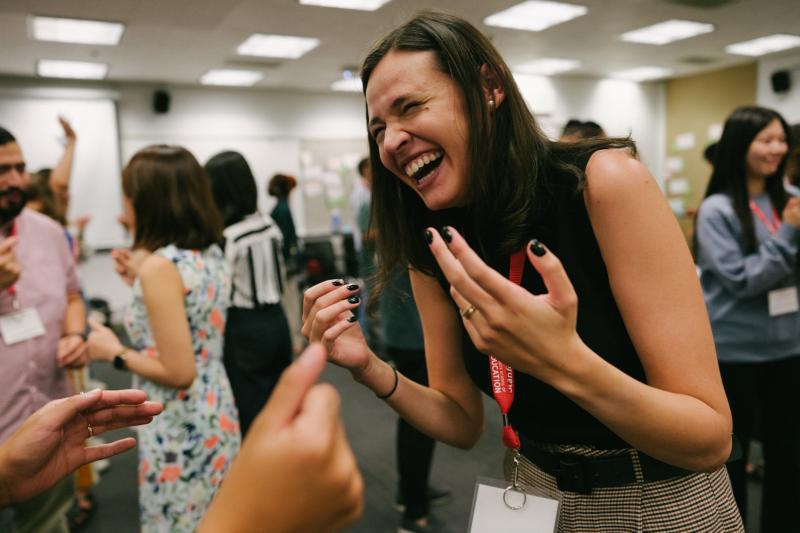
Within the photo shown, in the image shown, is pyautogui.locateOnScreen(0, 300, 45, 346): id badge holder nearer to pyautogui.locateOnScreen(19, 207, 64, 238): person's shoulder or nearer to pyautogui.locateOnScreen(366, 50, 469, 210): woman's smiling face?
pyautogui.locateOnScreen(19, 207, 64, 238): person's shoulder

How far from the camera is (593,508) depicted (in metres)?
0.94

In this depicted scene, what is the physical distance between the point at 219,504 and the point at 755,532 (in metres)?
2.63

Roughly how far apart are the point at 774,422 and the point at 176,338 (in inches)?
81.9

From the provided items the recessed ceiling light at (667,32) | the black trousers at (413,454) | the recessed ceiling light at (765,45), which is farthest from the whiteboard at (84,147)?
the recessed ceiling light at (765,45)

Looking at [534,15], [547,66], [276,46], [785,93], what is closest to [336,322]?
[534,15]

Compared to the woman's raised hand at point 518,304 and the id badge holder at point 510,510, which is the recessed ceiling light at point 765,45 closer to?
the id badge holder at point 510,510

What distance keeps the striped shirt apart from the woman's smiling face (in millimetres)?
1466

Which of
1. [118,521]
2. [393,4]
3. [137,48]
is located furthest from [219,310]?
[137,48]

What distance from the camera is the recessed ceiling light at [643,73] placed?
939cm

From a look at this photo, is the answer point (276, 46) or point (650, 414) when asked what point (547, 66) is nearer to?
point (276, 46)

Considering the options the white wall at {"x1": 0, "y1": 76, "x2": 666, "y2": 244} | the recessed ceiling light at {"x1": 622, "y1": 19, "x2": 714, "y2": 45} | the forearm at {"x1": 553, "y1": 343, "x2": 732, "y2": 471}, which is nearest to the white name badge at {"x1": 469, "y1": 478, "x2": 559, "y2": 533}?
the forearm at {"x1": 553, "y1": 343, "x2": 732, "y2": 471}

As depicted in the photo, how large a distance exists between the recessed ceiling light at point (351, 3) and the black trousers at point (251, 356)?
361 centimetres

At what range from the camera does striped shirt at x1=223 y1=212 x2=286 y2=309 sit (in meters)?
2.35

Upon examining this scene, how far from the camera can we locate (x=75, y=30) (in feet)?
17.9
